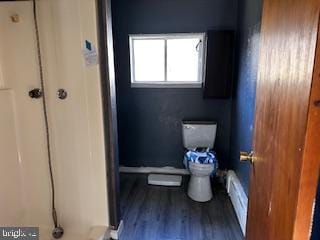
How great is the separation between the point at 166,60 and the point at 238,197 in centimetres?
170

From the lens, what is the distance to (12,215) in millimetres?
2004

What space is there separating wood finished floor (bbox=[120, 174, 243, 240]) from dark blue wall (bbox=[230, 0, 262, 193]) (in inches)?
14.1

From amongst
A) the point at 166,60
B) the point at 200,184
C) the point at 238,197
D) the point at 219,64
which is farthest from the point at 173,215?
the point at 166,60

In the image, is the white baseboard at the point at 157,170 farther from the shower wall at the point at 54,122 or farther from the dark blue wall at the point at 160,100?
the shower wall at the point at 54,122

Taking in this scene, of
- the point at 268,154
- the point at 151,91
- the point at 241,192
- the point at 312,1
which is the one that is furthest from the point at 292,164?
the point at 151,91

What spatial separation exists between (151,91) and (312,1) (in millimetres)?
2426

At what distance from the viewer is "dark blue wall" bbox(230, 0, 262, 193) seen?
6.68 ft

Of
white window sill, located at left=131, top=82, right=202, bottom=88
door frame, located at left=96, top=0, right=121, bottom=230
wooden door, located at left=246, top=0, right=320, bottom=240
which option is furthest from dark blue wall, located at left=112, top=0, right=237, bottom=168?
wooden door, located at left=246, top=0, right=320, bottom=240

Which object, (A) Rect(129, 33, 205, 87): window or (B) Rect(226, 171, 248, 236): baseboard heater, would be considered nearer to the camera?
(B) Rect(226, 171, 248, 236): baseboard heater

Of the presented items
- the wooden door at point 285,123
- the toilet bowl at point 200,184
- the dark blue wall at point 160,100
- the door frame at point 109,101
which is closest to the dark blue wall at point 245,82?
the dark blue wall at point 160,100

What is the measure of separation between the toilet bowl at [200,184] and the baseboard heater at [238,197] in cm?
22

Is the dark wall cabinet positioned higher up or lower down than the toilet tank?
higher up

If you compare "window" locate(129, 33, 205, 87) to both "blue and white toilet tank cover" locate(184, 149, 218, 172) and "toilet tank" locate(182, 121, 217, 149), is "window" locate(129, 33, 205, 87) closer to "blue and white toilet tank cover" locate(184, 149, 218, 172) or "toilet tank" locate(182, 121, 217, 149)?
"toilet tank" locate(182, 121, 217, 149)

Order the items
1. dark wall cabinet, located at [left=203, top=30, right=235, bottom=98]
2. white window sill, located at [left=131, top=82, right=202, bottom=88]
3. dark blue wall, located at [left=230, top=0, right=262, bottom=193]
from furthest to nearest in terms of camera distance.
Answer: white window sill, located at [left=131, top=82, right=202, bottom=88] → dark wall cabinet, located at [left=203, top=30, right=235, bottom=98] → dark blue wall, located at [left=230, top=0, right=262, bottom=193]
